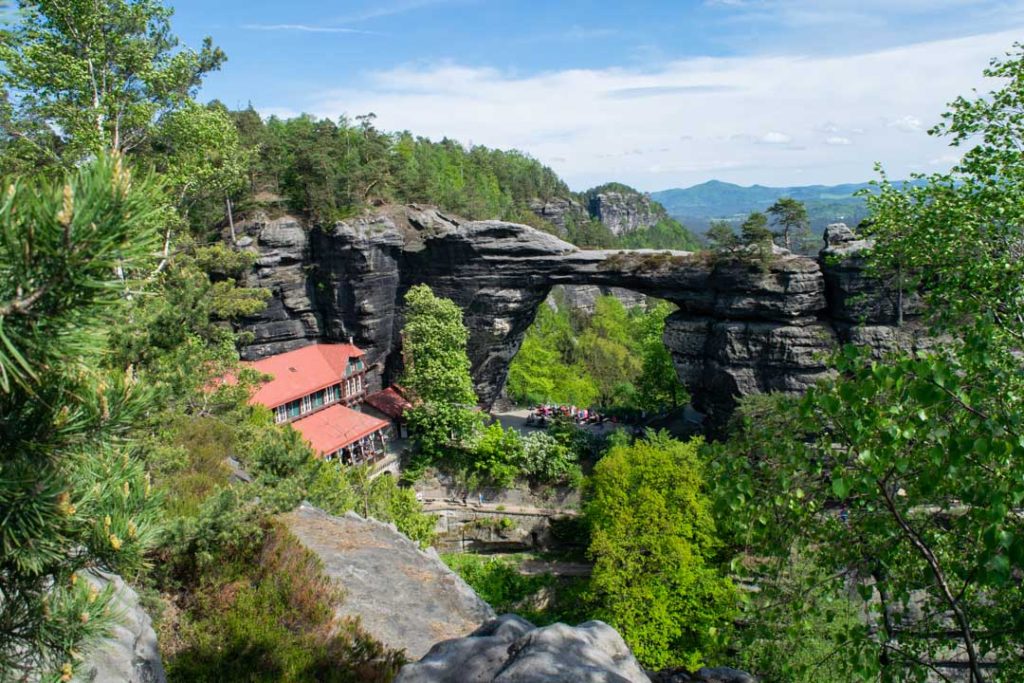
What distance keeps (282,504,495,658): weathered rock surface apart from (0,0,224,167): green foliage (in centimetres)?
949

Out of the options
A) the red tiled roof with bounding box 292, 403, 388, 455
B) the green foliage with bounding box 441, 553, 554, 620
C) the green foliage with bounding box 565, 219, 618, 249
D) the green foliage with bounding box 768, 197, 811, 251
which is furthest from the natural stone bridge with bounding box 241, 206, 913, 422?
the green foliage with bounding box 565, 219, 618, 249

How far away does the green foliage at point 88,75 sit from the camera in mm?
13086

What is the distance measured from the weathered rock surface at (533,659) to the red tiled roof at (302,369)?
2206cm

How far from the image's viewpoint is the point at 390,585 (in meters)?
9.37

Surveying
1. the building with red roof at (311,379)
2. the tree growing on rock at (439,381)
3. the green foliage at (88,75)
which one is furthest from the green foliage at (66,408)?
the tree growing on rock at (439,381)

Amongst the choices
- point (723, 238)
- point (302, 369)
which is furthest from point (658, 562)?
point (302, 369)

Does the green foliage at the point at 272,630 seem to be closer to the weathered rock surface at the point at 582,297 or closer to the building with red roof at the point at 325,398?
the building with red roof at the point at 325,398

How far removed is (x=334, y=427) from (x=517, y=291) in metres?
11.5

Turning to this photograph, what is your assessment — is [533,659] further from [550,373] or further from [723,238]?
[550,373]

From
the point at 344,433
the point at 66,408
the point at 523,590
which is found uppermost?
the point at 66,408

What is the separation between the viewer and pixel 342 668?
21.7 feet

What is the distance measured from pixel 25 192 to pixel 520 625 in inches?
220

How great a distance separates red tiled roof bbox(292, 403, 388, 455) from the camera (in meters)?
25.5

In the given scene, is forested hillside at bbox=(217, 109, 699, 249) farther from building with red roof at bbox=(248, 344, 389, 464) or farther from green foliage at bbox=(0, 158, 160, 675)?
green foliage at bbox=(0, 158, 160, 675)
